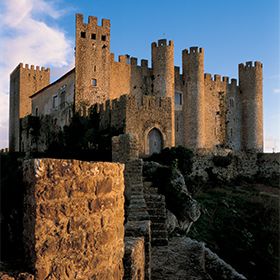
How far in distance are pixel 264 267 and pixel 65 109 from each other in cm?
2066

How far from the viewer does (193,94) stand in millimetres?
36812

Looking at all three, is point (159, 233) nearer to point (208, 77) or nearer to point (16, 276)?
point (16, 276)

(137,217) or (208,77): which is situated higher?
(208,77)

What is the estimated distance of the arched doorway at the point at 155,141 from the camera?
25533 millimetres

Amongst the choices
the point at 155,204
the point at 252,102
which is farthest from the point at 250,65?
the point at 155,204

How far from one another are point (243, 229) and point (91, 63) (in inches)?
695

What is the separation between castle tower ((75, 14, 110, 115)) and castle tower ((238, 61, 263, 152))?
18021mm

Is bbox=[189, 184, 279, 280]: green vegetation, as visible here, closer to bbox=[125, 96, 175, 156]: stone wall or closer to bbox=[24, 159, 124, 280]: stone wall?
bbox=[125, 96, 175, 156]: stone wall

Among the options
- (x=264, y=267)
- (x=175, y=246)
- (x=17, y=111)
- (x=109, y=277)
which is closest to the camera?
(x=109, y=277)

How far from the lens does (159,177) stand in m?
17.6

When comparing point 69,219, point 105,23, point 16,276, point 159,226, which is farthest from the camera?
point 105,23

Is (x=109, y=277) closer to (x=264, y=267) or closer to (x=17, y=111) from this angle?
(x=264, y=267)

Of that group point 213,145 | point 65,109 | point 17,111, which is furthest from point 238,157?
point 17,111

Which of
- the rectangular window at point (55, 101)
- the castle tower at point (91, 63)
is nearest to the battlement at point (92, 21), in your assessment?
the castle tower at point (91, 63)
